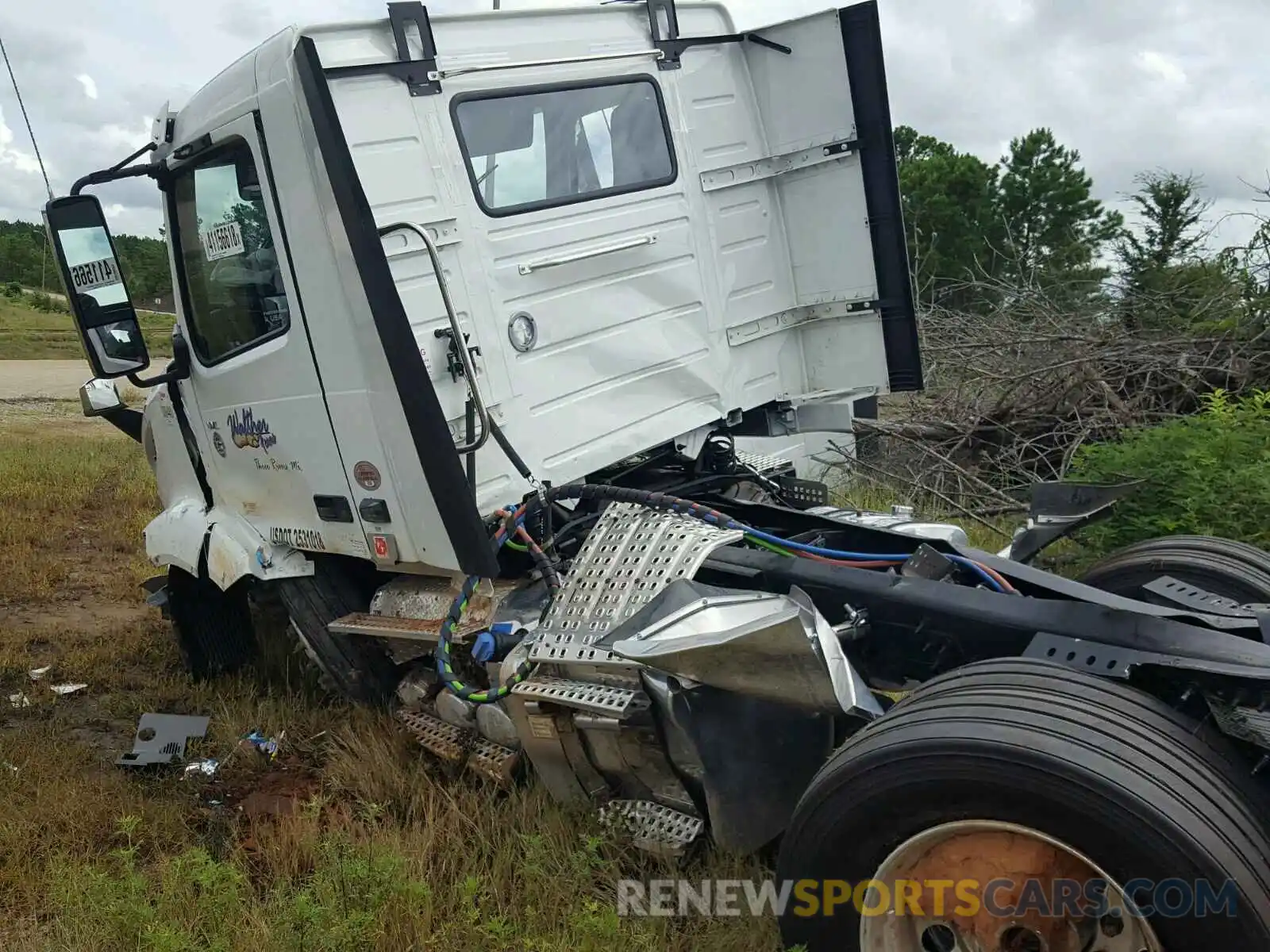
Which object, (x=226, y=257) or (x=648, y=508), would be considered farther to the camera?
(x=226, y=257)

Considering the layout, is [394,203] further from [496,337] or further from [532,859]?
[532,859]

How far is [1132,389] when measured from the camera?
7254 millimetres

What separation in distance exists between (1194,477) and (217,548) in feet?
14.8

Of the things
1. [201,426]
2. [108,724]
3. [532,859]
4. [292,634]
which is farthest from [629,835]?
[108,724]

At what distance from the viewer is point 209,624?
507cm

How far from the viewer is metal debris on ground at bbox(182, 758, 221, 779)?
13.5ft

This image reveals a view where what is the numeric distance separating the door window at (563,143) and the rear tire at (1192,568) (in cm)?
230

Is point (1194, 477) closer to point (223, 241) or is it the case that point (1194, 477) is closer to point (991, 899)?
point (991, 899)

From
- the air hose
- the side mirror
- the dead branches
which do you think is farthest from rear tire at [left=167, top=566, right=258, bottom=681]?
the dead branches

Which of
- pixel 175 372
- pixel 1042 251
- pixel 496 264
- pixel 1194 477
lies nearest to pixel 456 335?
pixel 496 264

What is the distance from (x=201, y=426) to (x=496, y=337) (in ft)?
5.22

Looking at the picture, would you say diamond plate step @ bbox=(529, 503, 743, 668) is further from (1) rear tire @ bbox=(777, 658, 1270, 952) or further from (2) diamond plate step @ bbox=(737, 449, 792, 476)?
(2) diamond plate step @ bbox=(737, 449, 792, 476)

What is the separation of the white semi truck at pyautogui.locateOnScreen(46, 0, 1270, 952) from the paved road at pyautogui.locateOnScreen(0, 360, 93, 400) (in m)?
14.7

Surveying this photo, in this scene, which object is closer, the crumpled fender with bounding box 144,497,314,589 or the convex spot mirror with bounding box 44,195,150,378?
the convex spot mirror with bounding box 44,195,150,378
